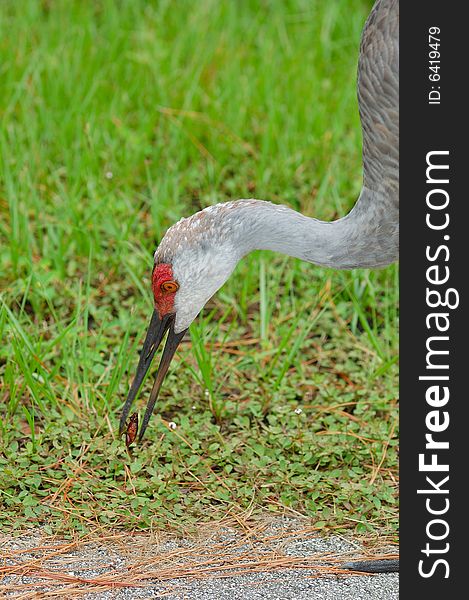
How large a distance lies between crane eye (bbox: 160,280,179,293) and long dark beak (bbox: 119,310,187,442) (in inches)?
5.4

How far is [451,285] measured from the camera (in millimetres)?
A: 3432

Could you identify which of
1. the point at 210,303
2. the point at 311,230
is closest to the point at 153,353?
the point at 311,230

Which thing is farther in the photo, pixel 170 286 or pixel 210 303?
pixel 210 303

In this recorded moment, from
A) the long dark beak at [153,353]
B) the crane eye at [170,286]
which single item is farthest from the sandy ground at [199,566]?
the crane eye at [170,286]

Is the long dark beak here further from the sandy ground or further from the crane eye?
the sandy ground

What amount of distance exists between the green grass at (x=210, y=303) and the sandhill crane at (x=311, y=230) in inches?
20.9

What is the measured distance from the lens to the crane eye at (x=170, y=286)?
3.85m

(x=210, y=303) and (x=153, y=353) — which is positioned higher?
(x=210, y=303)

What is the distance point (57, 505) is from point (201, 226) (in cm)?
113

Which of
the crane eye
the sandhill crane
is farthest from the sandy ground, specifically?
the crane eye

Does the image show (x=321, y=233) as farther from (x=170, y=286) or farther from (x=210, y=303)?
(x=210, y=303)

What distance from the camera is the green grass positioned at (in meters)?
4.09

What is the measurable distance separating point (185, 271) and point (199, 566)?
1015mm

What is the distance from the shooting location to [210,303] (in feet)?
17.2
